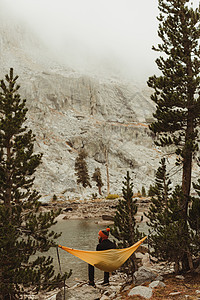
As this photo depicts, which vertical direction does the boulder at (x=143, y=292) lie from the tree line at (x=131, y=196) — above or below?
below

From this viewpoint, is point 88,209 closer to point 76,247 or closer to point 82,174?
point 82,174

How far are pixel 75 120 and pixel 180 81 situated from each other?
71180 millimetres

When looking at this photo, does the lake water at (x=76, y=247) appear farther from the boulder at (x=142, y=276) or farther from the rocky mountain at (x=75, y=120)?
the rocky mountain at (x=75, y=120)

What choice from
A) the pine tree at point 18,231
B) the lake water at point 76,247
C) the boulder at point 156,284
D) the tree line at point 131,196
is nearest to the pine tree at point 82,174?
the lake water at point 76,247

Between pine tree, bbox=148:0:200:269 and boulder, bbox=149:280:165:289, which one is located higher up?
pine tree, bbox=148:0:200:269

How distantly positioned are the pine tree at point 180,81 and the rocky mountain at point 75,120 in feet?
127

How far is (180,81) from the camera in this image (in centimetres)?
1018

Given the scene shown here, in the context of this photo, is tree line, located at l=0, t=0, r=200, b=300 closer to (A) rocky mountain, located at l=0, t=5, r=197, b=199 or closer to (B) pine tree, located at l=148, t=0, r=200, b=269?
(B) pine tree, located at l=148, t=0, r=200, b=269

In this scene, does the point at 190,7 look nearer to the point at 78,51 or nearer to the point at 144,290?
the point at 144,290

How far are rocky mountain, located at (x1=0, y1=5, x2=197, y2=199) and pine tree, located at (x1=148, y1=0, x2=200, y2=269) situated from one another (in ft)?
127

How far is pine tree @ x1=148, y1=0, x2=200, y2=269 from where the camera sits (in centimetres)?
991

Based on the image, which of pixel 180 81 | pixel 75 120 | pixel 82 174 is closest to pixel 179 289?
pixel 180 81

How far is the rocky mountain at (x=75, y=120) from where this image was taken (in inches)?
2350

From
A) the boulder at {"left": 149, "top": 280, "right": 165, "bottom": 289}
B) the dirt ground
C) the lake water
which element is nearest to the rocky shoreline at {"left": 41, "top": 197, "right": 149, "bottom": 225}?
the lake water
